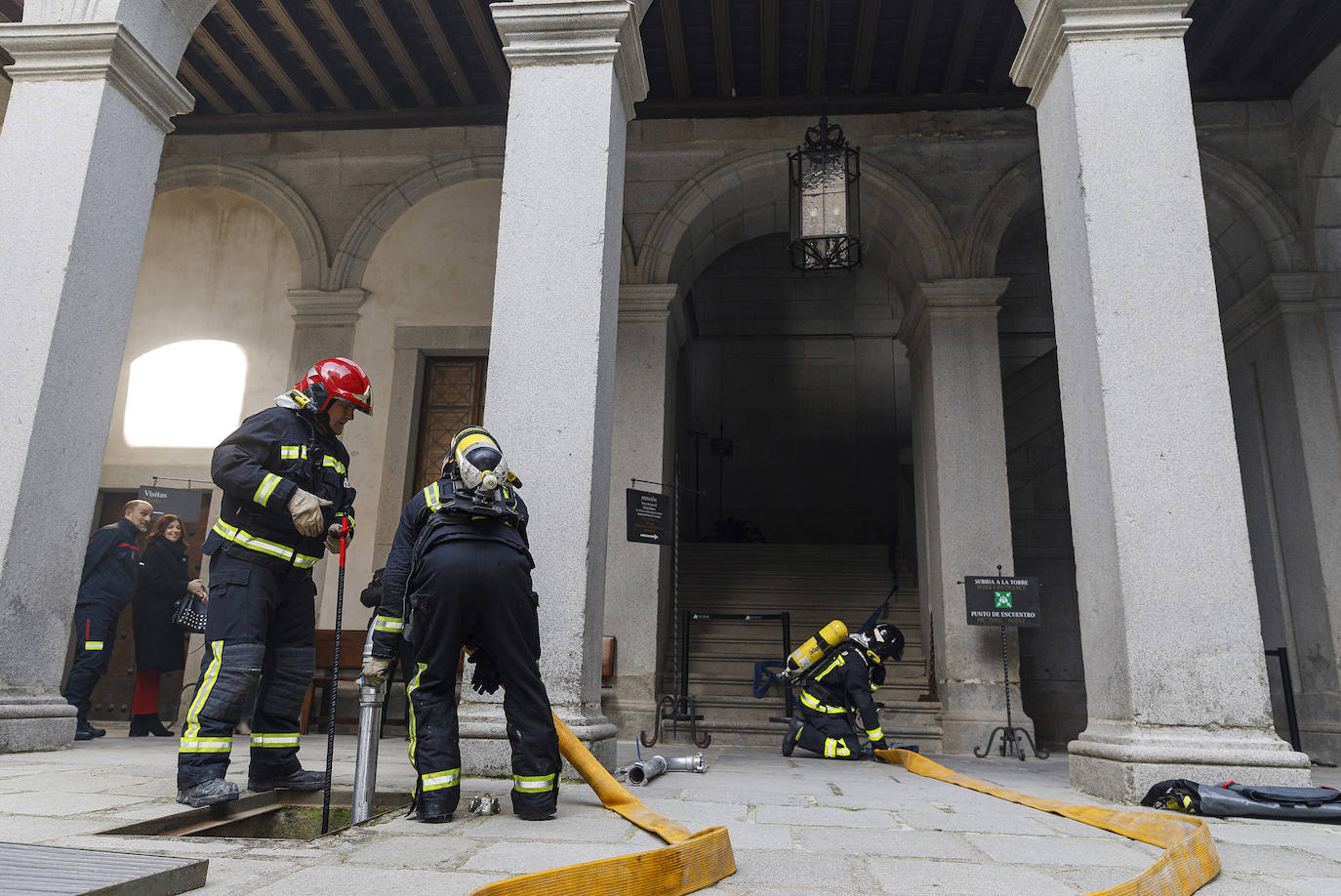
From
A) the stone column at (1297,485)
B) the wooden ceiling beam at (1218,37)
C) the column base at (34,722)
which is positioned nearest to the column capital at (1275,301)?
the stone column at (1297,485)

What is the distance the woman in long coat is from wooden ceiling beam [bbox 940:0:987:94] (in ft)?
30.3

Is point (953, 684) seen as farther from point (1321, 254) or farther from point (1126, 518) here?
point (1321, 254)

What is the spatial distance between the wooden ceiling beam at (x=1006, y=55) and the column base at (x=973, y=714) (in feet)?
20.7

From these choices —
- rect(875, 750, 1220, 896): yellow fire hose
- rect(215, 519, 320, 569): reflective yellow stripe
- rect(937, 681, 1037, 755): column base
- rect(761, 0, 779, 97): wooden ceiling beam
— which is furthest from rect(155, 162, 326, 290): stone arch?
rect(875, 750, 1220, 896): yellow fire hose

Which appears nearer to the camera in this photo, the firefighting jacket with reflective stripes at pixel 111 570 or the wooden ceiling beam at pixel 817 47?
the firefighting jacket with reflective stripes at pixel 111 570

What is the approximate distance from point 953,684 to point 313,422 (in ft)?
24.2

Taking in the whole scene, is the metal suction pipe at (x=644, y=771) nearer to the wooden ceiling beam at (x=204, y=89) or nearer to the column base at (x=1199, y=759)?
the column base at (x=1199, y=759)

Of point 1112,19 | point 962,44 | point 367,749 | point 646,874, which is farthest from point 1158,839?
point 962,44

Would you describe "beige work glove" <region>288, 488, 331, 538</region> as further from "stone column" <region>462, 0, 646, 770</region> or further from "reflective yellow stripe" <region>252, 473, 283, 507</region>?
"stone column" <region>462, 0, 646, 770</region>

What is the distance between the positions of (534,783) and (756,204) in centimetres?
900

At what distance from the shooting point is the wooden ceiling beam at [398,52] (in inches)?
380

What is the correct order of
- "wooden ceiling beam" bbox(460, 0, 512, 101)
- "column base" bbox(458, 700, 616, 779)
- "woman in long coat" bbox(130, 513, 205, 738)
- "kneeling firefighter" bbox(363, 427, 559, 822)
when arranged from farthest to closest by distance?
"wooden ceiling beam" bbox(460, 0, 512, 101) < "woman in long coat" bbox(130, 513, 205, 738) < "column base" bbox(458, 700, 616, 779) < "kneeling firefighter" bbox(363, 427, 559, 822)

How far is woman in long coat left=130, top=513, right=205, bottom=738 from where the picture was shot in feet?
26.6

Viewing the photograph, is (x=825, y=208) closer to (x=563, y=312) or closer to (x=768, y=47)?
(x=768, y=47)
